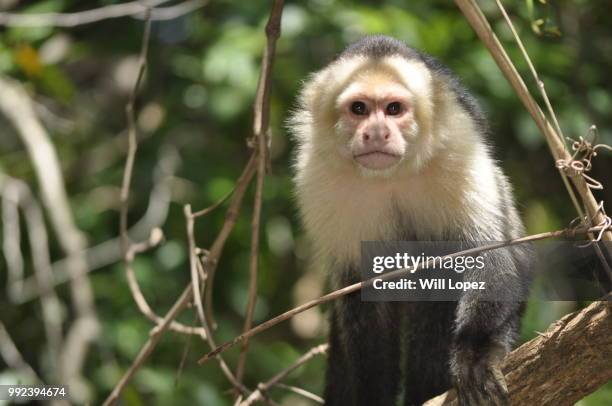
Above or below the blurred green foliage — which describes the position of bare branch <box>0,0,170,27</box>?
above

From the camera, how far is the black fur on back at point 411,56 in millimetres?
3111

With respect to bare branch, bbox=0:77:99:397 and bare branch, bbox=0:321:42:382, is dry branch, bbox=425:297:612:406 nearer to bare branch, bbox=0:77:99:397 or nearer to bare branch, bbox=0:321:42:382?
bare branch, bbox=0:77:99:397

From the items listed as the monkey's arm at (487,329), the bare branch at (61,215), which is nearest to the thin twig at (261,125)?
the monkey's arm at (487,329)

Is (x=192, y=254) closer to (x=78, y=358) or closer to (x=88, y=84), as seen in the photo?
(x=78, y=358)

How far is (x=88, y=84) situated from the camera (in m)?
5.83

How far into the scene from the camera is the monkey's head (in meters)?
2.88

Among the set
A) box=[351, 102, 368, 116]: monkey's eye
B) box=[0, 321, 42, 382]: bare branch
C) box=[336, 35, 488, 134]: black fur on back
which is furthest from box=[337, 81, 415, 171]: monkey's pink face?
box=[0, 321, 42, 382]: bare branch

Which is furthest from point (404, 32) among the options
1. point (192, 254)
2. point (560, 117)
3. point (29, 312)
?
point (29, 312)

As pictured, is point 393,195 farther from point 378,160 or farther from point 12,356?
point 12,356

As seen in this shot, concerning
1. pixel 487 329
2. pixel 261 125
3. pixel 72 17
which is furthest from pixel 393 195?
pixel 72 17

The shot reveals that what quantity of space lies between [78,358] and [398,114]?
71.1 inches

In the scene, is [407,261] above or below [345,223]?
below

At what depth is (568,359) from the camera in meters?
2.19

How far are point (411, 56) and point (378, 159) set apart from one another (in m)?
0.51
